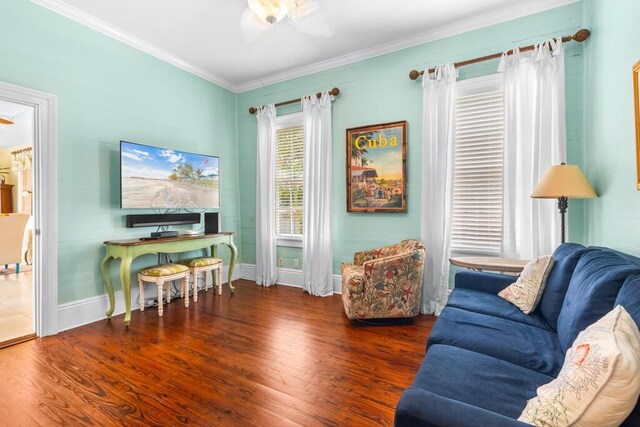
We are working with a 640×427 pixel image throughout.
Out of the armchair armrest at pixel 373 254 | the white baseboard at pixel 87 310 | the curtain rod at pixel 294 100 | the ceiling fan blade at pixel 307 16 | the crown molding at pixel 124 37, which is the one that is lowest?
the white baseboard at pixel 87 310

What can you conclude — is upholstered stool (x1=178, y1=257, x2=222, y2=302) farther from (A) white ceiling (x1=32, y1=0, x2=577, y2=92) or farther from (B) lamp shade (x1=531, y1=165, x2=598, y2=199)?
(B) lamp shade (x1=531, y1=165, x2=598, y2=199)

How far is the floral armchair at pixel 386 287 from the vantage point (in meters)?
3.06

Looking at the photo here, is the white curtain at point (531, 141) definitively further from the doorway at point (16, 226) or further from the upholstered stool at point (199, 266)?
the doorway at point (16, 226)

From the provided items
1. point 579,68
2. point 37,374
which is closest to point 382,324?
point 37,374

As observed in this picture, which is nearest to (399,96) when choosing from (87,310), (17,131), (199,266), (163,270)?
(199,266)

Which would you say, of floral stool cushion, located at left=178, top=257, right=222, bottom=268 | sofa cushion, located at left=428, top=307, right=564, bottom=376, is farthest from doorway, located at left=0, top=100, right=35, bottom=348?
sofa cushion, located at left=428, top=307, right=564, bottom=376

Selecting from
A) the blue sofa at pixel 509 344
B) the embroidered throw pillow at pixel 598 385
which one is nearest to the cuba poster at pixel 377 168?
the blue sofa at pixel 509 344

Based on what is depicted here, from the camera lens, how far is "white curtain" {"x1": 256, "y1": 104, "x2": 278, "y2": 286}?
15.0ft

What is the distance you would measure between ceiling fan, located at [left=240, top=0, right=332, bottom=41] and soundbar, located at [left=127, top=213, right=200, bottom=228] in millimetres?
2307

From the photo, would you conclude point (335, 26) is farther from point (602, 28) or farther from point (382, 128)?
point (602, 28)

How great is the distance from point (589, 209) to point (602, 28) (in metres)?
1.46

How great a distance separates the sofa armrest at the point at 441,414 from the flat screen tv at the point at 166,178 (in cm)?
342

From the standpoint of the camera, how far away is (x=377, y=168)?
151 inches

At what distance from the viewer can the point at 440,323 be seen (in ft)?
6.40
